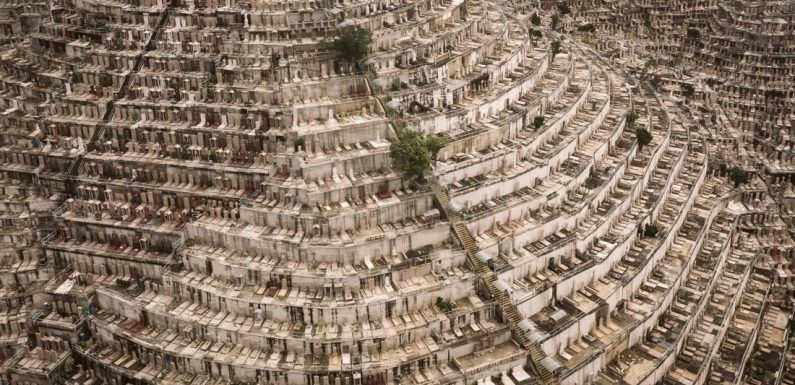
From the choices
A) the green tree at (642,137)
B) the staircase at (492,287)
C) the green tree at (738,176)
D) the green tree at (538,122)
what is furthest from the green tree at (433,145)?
the green tree at (738,176)

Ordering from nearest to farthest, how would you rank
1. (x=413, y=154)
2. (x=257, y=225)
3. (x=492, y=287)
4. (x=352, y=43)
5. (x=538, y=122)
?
(x=492, y=287), (x=413, y=154), (x=257, y=225), (x=352, y=43), (x=538, y=122)

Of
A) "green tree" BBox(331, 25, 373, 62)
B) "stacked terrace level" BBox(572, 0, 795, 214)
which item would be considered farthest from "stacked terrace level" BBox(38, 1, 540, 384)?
"stacked terrace level" BBox(572, 0, 795, 214)

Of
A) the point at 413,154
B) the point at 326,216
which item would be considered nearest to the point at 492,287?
the point at 413,154

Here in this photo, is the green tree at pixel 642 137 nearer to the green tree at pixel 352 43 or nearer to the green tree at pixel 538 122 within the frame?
the green tree at pixel 538 122

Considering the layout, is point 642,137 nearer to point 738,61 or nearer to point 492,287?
point 492,287

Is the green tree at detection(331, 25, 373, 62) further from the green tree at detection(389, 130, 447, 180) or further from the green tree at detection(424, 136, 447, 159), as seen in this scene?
A: the green tree at detection(424, 136, 447, 159)

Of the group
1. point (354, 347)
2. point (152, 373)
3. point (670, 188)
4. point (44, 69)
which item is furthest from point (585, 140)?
point (44, 69)
